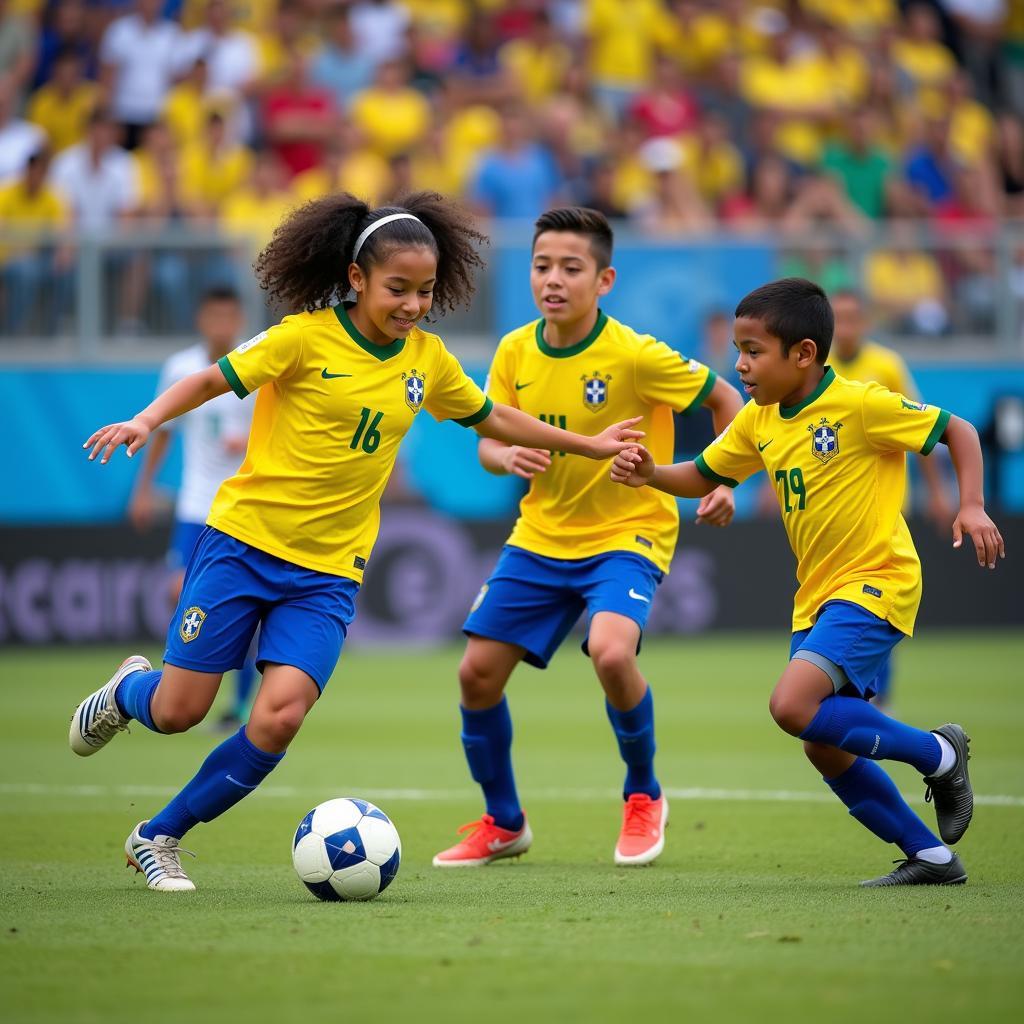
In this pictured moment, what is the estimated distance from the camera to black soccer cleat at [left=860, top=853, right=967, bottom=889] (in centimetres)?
590

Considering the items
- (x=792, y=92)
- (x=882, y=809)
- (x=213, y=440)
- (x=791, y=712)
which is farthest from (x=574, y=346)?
(x=792, y=92)

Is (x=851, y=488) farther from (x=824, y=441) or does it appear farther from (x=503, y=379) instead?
(x=503, y=379)

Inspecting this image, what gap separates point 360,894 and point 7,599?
32.4 feet

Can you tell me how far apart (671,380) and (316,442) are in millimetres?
1749

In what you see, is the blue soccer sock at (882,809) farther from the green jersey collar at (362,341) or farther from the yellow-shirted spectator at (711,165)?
the yellow-shirted spectator at (711,165)

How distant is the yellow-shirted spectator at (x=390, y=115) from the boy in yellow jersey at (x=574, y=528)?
10.3m

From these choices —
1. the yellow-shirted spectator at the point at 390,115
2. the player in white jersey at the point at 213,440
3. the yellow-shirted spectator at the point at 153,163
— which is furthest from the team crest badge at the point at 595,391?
the yellow-shirted spectator at the point at 390,115

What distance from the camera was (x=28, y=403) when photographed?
15250 millimetres

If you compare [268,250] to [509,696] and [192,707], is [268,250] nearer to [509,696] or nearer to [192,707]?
[192,707]

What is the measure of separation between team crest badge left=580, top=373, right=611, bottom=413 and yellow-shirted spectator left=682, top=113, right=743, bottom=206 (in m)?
11.4

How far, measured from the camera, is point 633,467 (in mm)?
6371

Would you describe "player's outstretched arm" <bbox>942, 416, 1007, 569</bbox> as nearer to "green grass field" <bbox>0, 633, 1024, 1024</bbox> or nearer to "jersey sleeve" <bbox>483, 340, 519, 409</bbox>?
"green grass field" <bbox>0, 633, 1024, 1024</bbox>

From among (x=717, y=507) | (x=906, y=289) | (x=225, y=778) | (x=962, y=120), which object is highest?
(x=962, y=120)

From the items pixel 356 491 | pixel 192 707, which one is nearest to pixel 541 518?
pixel 356 491
